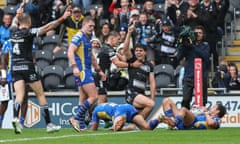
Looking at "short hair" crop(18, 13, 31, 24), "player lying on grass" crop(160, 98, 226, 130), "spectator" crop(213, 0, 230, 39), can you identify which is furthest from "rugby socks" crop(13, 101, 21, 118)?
"spectator" crop(213, 0, 230, 39)

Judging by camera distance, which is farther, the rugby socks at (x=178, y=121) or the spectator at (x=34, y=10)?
the spectator at (x=34, y=10)

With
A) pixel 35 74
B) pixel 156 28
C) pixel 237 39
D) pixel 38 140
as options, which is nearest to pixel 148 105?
pixel 35 74

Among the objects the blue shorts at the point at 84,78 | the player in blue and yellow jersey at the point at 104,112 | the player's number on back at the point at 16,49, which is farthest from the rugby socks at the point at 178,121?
the player's number on back at the point at 16,49

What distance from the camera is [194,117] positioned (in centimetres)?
1811

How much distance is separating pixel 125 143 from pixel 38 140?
1699 millimetres

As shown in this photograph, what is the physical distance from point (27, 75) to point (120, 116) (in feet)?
6.22

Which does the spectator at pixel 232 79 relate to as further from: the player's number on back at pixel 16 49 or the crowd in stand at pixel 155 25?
the player's number on back at pixel 16 49

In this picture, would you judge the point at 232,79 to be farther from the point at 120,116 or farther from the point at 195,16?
the point at 120,116

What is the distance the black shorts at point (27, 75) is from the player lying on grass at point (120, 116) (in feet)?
4.66

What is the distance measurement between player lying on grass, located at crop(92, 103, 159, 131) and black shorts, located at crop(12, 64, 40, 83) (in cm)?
142

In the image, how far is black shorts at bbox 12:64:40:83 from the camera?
18.1 metres

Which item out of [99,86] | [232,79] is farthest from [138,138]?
[232,79]

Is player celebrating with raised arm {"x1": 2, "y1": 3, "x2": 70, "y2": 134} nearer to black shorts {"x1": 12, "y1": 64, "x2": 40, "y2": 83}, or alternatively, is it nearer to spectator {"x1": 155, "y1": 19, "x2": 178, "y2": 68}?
black shorts {"x1": 12, "y1": 64, "x2": 40, "y2": 83}

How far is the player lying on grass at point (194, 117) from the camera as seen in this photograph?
17.8m
